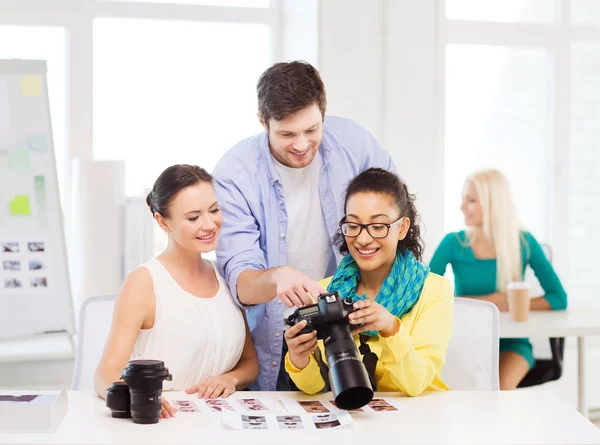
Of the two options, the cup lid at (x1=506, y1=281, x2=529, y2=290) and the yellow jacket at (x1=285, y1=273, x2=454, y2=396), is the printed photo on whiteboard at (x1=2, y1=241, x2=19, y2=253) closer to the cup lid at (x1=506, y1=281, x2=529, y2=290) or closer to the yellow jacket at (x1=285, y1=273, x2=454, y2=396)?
the yellow jacket at (x1=285, y1=273, x2=454, y2=396)

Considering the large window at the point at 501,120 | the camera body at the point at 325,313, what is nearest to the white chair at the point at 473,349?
the camera body at the point at 325,313

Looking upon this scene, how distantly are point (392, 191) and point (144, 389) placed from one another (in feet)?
2.81

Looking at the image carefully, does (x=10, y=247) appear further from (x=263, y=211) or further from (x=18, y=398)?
(x=18, y=398)

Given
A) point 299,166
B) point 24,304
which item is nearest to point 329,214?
point 299,166

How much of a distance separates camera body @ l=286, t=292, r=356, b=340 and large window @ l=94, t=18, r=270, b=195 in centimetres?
312

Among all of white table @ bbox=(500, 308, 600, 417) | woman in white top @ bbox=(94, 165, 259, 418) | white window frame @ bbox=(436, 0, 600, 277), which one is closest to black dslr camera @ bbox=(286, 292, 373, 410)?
woman in white top @ bbox=(94, 165, 259, 418)

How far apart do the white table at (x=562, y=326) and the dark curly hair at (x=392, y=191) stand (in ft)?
3.90

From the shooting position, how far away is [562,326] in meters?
3.34

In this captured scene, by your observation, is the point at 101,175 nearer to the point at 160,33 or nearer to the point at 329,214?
the point at 160,33

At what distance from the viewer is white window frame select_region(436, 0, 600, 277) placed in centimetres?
529

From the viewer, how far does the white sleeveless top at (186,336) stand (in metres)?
2.15

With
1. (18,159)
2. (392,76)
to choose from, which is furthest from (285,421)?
(392,76)

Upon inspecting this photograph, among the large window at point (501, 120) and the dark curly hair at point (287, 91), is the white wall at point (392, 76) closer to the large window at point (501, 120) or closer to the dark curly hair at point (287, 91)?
the large window at point (501, 120)

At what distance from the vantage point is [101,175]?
3.97 meters
